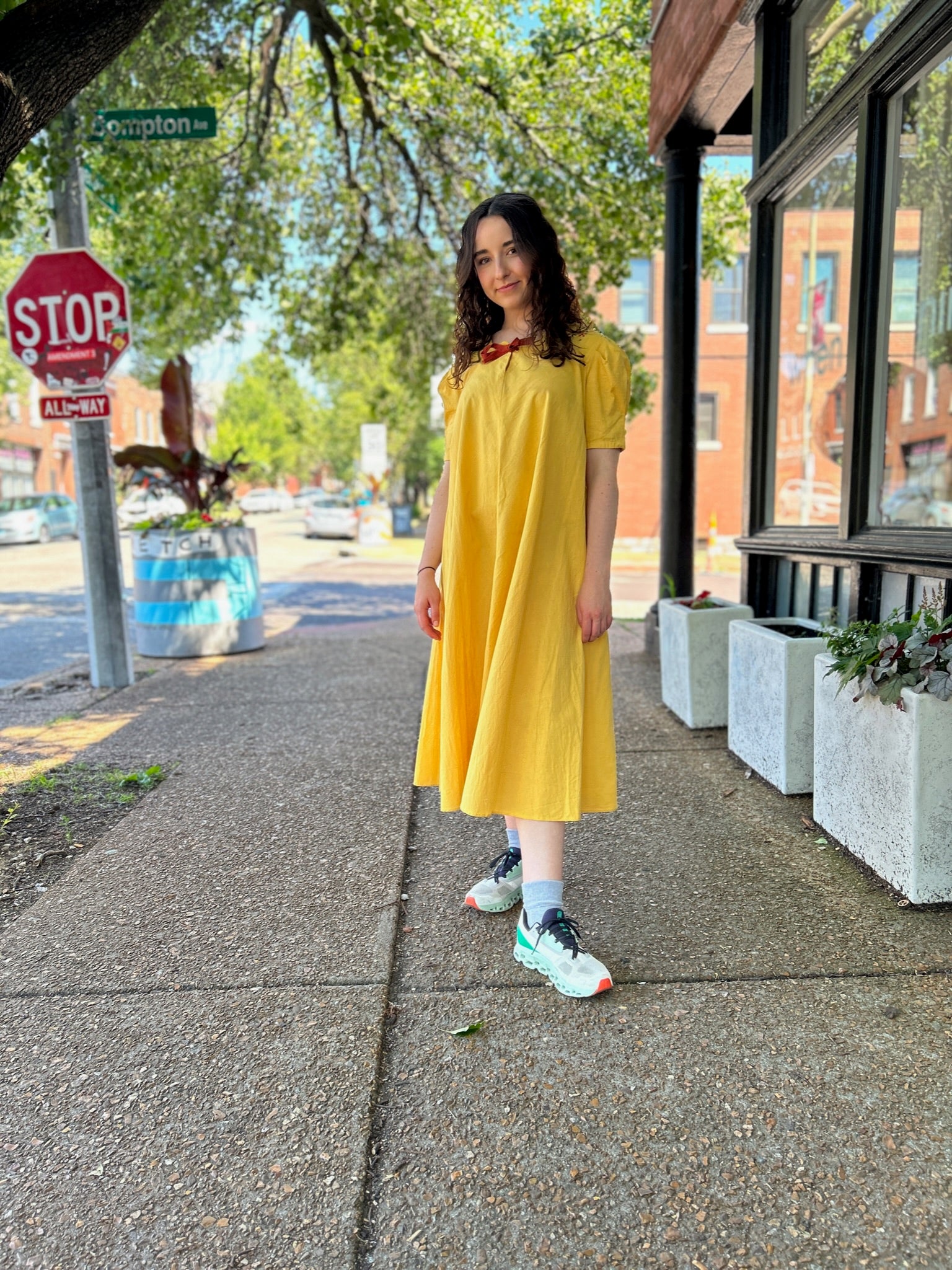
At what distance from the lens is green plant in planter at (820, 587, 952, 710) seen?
2.70 metres

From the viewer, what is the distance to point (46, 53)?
10.5ft

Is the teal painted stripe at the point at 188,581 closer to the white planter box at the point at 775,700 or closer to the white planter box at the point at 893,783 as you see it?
the white planter box at the point at 775,700

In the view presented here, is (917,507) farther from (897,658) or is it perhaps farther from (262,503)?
(262,503)

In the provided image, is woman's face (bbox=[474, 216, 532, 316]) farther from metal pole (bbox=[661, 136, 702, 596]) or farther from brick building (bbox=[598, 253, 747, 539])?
brick building (bbox=[598, 253, 747, 539])

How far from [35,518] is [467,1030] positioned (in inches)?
1085

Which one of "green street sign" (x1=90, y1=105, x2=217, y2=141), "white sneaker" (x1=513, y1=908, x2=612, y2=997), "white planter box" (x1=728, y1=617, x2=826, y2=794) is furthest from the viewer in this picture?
"green street sign" (x1=90, y1=105, x2=217, y2=141)

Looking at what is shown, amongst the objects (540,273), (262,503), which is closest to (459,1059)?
(540,273)

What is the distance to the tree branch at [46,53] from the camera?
3174 mm

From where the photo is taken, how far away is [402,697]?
6.03 meters

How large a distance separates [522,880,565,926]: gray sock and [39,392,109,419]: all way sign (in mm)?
4643

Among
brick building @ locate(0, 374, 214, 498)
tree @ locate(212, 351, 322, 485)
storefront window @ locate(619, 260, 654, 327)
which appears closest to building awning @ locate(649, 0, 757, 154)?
storefront window @ locate(619, 260, 654, 327)

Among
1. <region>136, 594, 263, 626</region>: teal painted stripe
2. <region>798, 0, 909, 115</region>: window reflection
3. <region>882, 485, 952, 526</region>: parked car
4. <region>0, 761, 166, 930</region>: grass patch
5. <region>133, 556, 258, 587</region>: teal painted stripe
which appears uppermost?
<region>798, 0, 909, 115</region>: window reflection

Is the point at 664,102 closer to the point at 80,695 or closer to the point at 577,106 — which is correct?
the point at 577,106

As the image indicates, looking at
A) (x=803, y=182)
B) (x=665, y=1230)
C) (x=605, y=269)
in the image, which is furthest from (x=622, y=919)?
(x=605, y=269)
